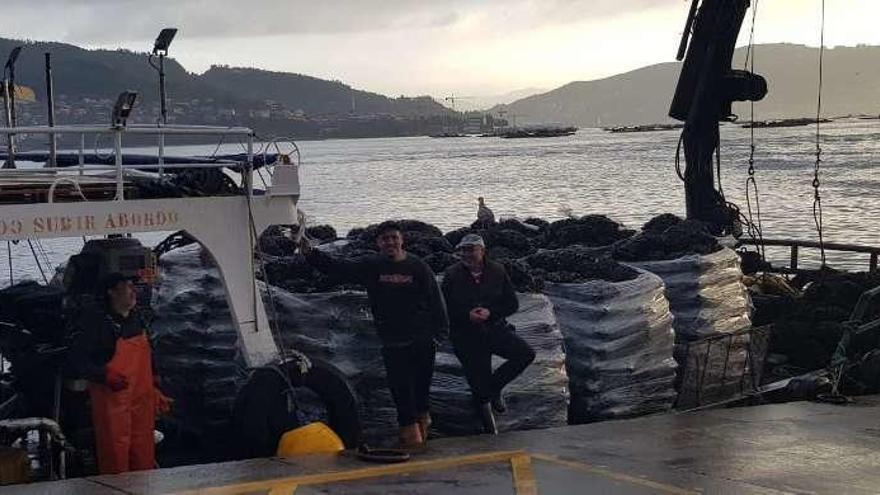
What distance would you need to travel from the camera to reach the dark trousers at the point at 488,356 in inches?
356

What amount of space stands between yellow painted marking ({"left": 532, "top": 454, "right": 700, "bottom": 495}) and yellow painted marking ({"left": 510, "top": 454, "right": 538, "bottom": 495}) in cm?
14

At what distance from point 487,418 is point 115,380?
129 inches

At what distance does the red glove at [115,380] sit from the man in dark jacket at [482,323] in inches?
110

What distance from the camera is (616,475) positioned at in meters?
7.30

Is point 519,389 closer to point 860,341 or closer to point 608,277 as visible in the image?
point 608,277

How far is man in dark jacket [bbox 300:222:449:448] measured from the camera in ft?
28.1

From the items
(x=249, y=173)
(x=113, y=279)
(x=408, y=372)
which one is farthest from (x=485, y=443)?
(x=113, y=279)

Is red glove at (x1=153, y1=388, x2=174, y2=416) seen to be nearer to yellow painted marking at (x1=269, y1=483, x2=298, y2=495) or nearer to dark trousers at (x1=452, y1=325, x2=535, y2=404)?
yellow painted marking at (x1=269, y1=483, x2=298, y2=495)

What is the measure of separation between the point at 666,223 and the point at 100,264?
832 centimetres

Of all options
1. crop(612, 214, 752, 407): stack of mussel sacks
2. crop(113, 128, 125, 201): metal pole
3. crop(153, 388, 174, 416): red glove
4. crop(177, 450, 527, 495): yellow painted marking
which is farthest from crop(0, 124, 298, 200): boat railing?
crop(612, 214, 752, 407): stack of mussel sacks

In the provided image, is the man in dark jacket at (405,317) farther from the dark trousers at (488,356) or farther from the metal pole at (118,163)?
the metal pole at (118,163)

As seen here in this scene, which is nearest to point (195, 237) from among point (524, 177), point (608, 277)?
point (608, 277)

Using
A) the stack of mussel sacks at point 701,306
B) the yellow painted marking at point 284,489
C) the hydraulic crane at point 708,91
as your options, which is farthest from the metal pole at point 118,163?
the hydraulic crane at point 708,91

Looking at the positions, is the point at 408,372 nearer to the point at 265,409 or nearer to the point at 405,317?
the point at 405,317
